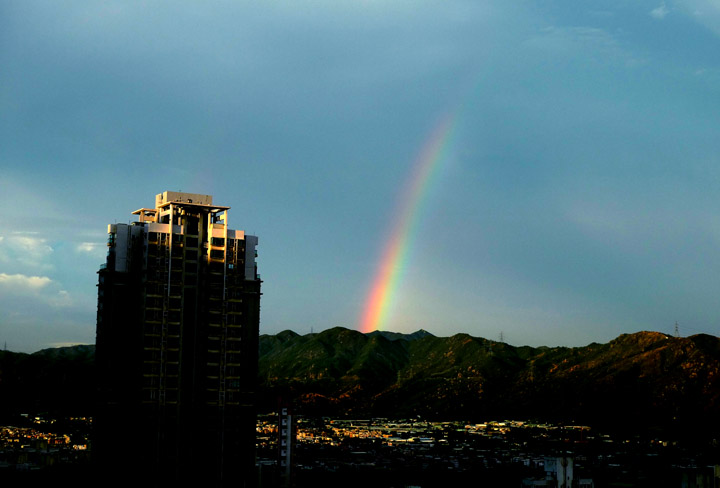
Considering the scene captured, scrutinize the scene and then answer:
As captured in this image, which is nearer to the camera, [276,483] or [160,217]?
[160,217]

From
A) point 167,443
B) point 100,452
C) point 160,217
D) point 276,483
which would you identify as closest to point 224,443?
point 167,443

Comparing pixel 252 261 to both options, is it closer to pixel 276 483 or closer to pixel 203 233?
pixel 203 233

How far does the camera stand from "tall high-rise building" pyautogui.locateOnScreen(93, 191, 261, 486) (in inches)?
4781

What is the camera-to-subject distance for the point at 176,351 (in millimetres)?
123625

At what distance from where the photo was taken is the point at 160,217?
127 meters

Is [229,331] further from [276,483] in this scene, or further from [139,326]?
[276,483]

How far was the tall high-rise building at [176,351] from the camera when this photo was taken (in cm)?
12144

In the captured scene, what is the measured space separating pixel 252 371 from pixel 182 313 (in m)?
12.9

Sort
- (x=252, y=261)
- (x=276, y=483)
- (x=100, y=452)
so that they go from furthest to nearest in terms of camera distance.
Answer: (x=276, y=483) → (x=252, y=261) → (x=100, y=452)

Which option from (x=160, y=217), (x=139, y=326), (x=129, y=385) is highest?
(x=160, y=217)

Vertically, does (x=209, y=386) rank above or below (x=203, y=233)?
below

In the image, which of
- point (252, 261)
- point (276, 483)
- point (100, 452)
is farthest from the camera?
point (276, 483)

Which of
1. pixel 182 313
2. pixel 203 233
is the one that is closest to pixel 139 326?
pixel 182 313

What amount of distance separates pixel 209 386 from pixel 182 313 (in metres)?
10.6
